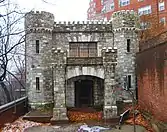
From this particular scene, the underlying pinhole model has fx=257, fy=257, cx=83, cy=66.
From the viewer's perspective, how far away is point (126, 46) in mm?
20203

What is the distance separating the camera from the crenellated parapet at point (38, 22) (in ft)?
65.2

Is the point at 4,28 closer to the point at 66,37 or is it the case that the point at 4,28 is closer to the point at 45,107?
the point at 66,37

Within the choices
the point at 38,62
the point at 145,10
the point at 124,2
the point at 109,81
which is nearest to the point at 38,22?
the point at 38,62

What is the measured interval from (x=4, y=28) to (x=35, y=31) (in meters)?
2.47

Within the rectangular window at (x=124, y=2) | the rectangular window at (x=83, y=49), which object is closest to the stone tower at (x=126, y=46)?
the rectangular window at (x=83, y=49)

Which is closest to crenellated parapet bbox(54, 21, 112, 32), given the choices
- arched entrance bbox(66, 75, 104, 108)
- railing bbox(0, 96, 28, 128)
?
arched entrance bbox(66, 75, 104, 108)

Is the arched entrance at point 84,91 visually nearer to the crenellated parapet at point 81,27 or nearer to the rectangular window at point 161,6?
the crenellated parapet at point 81,27

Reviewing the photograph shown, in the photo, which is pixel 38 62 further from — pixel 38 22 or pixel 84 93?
pixel 84 93

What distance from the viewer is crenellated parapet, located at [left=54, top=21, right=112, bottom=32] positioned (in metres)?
20.6

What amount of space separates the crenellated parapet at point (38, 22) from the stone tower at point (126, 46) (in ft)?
18.0

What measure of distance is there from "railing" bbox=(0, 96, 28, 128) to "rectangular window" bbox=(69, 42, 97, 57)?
17.8 ft

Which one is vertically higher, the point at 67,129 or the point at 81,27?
the point at 81,27

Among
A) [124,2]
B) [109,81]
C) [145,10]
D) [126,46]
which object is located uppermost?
[124,2]

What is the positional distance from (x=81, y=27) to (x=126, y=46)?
154 inches
